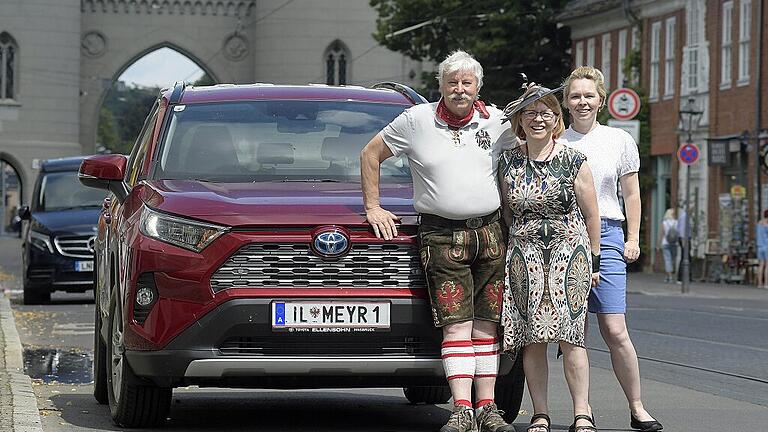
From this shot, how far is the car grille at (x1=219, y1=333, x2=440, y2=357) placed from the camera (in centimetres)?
859

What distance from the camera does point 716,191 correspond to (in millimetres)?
43281

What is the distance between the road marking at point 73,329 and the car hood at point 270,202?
340 inches

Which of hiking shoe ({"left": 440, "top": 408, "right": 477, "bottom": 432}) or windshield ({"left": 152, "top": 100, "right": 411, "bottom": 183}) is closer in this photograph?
hiking shoe ({"left": 440, "top": 408, "right": 477, "bottom": 432})

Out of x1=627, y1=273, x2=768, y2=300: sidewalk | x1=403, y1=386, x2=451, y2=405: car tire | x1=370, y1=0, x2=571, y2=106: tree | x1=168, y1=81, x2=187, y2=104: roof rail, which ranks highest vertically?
x1=370, y1=0, x2=571, y2=106: tree

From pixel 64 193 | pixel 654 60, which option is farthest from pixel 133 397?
pixel 654 60

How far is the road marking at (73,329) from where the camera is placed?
17.7m

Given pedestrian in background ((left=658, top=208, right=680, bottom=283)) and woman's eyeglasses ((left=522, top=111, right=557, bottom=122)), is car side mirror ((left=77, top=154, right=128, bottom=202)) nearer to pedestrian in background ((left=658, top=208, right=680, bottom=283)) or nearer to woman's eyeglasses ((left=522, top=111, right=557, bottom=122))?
woman's eyeglasses ((left=522, top=111, right=557, bottom=122))

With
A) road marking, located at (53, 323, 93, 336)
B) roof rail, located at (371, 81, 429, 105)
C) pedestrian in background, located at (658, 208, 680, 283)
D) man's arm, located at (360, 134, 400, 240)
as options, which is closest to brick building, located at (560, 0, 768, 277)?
A: pedestrian in background, located at (658, 208, 680, 283)

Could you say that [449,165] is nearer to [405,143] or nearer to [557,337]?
[405,143]

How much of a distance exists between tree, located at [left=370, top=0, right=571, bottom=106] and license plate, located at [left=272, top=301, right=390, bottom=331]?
4493 cm

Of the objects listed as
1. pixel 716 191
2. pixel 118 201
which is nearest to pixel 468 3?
pixel 716 191

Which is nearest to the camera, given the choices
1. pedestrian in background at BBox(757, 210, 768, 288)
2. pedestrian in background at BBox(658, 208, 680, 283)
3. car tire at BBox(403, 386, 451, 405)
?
car tire at BBox(403, 386, 451, 405)

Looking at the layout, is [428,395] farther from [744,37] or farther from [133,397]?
[744,37]

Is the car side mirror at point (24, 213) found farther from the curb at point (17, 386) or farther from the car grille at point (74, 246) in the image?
the curb at point (17, 386)
